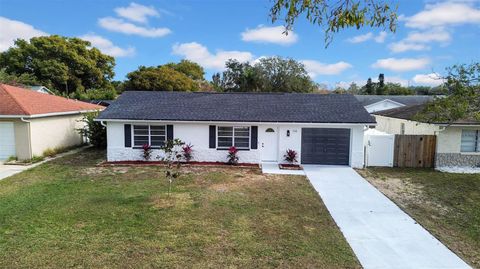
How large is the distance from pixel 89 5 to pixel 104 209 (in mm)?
10862

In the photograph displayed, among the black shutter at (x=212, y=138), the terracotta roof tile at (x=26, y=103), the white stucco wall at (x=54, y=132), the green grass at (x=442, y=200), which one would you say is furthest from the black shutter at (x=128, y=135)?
the green grass at (x=442, y=200)

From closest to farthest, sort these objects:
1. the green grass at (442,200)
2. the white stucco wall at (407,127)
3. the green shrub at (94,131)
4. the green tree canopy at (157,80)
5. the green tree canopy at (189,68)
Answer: the green grass at (442,200), the white stucco wall at (407,127), the green shrub at (94,131), the green tree canopy at (157,80), the green tree canopy at (189,68)

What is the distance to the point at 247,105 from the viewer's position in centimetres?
1797

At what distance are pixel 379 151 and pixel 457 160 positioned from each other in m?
3.88

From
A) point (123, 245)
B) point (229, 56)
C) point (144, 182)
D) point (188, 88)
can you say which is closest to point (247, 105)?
point (144, 182)

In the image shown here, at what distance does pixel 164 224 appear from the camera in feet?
26.5

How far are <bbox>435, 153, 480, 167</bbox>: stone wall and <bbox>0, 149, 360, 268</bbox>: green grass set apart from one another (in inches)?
311

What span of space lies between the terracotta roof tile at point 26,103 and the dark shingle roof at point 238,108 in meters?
3.55

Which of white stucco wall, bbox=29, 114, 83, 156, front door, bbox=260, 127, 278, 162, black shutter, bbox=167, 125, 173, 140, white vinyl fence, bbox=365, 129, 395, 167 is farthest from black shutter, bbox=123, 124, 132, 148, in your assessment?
white vinyl fence, bbox=365, 129, 395, 167

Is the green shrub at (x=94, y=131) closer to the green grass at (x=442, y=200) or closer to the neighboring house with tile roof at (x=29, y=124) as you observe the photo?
the neighboring house with tile roof at (x=29, y=124)

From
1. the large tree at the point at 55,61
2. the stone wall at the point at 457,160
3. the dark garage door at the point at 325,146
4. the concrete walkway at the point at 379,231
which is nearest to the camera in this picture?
the concrete walkway at the point at 379,231

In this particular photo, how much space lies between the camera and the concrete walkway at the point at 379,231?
6.48 m

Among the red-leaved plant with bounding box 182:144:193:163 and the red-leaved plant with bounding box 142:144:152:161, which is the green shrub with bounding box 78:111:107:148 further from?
the red-leaved plant with bounding box 182:144:193:163

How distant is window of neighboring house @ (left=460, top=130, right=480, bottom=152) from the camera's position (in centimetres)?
1603
